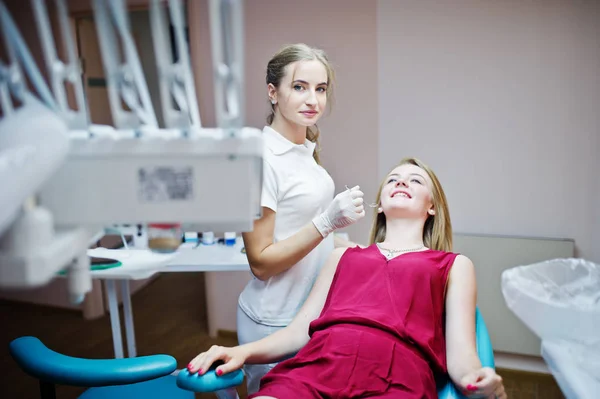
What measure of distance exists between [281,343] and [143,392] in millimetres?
456

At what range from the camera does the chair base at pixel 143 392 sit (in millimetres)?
1462

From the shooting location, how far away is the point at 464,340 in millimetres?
1320

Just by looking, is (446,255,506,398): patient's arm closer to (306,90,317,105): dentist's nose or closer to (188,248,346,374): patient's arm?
(188,248,346,374): patient's arm

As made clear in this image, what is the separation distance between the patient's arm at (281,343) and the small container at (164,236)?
602mm

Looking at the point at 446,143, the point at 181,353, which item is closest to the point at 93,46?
the point at 181,353

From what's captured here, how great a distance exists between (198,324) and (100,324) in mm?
639

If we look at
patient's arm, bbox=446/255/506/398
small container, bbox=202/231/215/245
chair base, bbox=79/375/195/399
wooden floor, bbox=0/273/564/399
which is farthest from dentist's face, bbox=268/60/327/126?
wooden floor, bbox=0/273/564/399

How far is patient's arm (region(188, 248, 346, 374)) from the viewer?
1.24 meters

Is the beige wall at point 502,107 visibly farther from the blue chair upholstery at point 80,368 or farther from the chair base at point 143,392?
the blue chair upholstery at point 80,368

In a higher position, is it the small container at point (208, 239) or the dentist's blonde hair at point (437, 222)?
the dentist's blonde hair at point (437, 222)

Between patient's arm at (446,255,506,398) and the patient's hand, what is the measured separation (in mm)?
545

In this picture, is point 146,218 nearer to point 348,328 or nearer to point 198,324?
point 348,328

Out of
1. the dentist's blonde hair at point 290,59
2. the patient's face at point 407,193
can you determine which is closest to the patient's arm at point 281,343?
the patient's face at point 407,193

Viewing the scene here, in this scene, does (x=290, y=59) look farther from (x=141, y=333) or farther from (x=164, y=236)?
(x=141, y=333)
